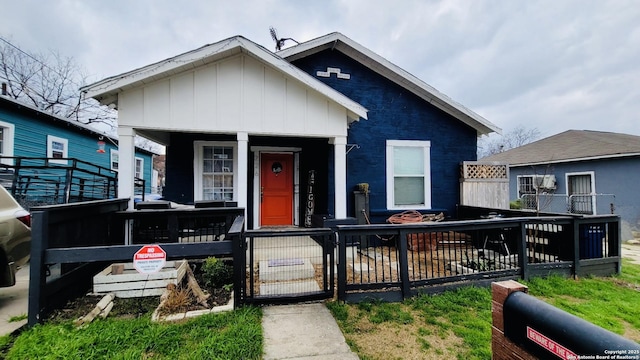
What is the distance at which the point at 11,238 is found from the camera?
3271 millimetres

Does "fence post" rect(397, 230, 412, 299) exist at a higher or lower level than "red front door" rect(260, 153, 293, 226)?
lower

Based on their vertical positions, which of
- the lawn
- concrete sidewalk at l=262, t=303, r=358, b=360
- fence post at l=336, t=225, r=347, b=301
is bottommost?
the lawn

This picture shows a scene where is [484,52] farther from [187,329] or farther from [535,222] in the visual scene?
[187,329]

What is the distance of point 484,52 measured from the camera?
22.0m

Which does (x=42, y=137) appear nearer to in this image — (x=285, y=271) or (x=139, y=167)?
(x=139, y=167)

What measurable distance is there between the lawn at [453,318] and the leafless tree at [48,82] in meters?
20.0

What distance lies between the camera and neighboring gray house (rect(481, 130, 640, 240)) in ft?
31.7

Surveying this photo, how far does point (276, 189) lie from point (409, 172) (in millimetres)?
3522

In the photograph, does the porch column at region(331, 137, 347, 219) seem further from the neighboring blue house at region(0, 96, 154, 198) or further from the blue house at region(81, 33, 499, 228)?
the neighboring blue house at region(0, 96, 154, 198)

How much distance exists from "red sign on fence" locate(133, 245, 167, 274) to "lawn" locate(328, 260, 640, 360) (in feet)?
6.51

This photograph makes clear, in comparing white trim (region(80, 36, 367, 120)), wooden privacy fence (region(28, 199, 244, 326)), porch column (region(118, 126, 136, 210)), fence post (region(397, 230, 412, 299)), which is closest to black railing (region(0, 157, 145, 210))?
porch column (region(118, 126, 136, 210))

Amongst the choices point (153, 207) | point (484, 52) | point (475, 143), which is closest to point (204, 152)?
point (153, 207)

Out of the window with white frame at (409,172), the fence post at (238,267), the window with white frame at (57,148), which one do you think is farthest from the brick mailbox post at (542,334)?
the window with white frame at (57,148)

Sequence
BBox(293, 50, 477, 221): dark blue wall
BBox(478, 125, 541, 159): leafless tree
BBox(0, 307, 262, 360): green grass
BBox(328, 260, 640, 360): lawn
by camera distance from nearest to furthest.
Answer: BBox(0, 307, 262, 360): green grass
BBox(328, 260, 640, 360): lawn
BBox(293, 50, 477, 221): dark blue wall
BBox(478, 125, 541, 159): leafless tree
